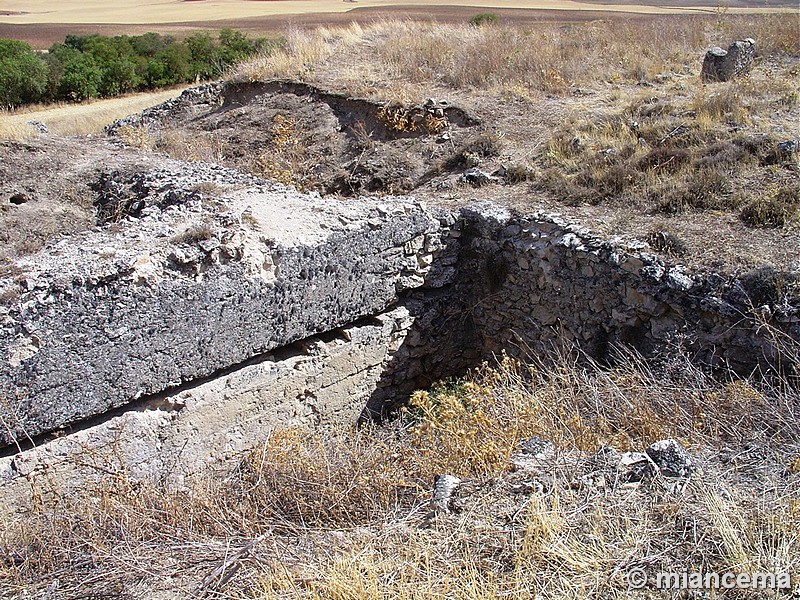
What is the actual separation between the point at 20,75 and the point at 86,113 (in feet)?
10.0

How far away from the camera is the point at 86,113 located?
1525 cm

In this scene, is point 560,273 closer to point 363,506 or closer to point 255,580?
point 363,506

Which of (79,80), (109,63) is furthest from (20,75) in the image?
(109,63)

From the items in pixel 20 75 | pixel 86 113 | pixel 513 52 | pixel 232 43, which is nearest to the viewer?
pixel 513 52

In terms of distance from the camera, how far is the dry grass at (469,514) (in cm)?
263

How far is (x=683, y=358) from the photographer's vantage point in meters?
4.71

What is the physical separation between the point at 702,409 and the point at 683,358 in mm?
775

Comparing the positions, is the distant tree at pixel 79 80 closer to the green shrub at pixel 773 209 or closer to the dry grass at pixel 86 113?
the dry grass at pixel 86 113

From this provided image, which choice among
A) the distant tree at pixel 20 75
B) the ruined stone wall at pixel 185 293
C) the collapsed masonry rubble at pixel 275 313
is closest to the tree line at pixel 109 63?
the distant tree at pixel 20 75

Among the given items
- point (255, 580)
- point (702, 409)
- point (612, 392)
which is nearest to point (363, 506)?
point (255, 580)

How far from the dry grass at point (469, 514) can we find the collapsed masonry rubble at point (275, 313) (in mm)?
476

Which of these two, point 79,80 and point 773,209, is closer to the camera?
point 773,209

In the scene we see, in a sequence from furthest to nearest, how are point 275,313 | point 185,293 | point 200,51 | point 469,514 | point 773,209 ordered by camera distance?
point 200,51
point 773,209
point 275,313
point 185,293
point 469,514

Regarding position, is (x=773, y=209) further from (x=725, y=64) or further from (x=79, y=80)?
(x=79, y=80)
